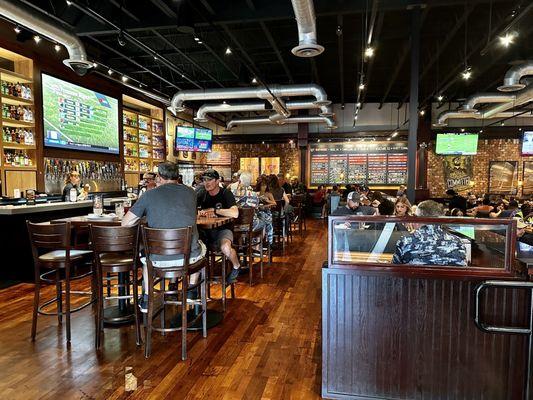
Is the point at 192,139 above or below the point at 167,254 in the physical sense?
above

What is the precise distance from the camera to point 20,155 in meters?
6.65

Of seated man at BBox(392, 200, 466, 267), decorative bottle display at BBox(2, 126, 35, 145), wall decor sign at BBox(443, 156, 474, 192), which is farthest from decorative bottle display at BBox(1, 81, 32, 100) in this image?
wall decor sign at BBox(443, 156, 474, 192)

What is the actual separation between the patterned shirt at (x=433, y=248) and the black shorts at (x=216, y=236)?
2371 millimetres

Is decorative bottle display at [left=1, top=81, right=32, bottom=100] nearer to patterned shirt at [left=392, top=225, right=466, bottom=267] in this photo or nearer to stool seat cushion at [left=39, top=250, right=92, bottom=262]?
stool seat cushion at [left=39, top=250, right=92, bottom=262]

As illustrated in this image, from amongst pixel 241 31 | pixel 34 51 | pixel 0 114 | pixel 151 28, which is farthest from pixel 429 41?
pixel 0 114

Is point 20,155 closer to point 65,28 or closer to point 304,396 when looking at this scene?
point 65,28

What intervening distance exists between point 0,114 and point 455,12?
7.98 m

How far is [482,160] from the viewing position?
13117mm

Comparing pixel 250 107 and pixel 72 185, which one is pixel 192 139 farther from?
pixel 72 185

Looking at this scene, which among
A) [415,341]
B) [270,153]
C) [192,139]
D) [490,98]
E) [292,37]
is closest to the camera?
[415,341]

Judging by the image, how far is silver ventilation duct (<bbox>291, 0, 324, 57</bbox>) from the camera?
439cm

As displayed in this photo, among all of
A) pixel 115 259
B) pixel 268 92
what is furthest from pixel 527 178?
pixel 115 259

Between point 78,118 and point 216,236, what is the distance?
5.30 meters

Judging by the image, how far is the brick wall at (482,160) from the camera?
13.0 m
